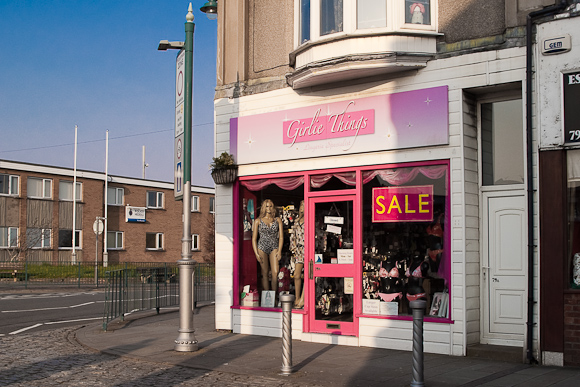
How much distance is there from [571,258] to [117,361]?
6463 millimetres

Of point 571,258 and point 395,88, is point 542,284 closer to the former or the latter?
point 571,258

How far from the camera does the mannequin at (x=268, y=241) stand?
12383mm

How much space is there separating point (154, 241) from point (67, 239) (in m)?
7.11

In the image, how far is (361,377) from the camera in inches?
319

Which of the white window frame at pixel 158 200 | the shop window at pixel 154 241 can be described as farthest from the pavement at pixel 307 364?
the white window frame at pixel 158 200

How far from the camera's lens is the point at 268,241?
12492 millimetres

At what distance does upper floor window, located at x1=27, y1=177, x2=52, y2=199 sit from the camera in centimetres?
3975

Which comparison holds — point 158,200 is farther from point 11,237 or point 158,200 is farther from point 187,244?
point 187,244

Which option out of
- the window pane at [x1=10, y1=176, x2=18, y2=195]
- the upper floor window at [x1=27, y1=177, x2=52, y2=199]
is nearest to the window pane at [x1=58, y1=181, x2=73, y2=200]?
the upper floor window at [x1=27, y1=177, x2=52, y2=199]

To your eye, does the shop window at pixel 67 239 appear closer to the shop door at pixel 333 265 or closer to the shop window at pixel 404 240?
the shop door at pixel 333 265

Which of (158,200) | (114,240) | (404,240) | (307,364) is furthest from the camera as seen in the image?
(158,200)

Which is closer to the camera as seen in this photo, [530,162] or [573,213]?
[573,213]

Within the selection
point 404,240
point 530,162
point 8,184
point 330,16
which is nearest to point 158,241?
point 8,184

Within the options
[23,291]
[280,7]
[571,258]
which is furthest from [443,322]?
[23,291]
